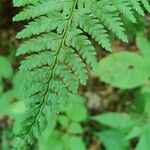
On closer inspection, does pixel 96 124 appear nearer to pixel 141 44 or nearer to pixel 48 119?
pixel 141 44

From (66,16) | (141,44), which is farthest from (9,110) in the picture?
(66,16)

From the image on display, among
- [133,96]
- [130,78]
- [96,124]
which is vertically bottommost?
[96,124]

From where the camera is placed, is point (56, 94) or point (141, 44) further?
point (141, 44)

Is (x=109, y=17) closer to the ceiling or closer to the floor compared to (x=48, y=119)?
closer to the ceiling

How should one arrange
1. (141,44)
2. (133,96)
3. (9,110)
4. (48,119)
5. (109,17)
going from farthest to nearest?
(133,96) → (9,110) → (141,44) → (109,17) → (48,119)

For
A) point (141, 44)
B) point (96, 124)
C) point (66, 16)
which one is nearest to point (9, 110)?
point (96, 124)

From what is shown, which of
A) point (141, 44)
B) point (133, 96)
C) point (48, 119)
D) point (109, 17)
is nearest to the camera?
point (48, 119)
